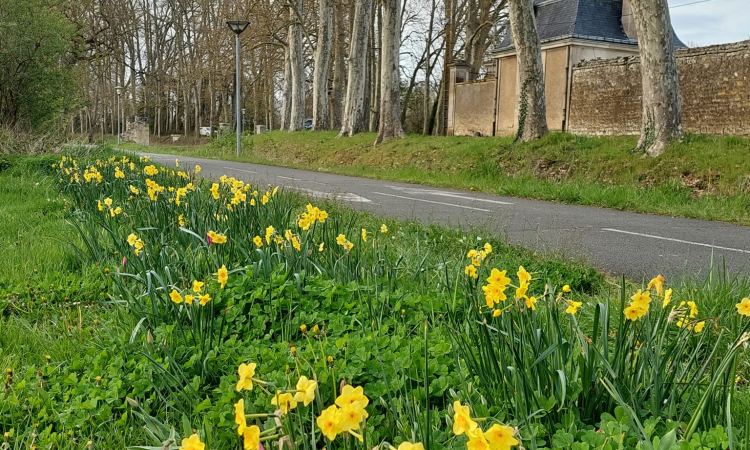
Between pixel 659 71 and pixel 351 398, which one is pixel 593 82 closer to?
pixel 659 71

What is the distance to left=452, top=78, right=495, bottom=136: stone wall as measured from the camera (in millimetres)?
25578

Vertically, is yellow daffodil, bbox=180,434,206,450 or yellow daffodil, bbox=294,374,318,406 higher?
yellow daffodil, bbox=294,374,318,406

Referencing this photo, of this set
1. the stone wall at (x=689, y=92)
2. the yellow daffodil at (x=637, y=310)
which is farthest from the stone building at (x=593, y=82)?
the yellow daffodil at (x=637, y=310)

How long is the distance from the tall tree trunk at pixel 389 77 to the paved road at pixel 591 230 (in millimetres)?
10003

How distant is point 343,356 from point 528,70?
15.7 meters

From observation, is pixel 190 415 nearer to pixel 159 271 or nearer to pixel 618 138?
pixel 159 271

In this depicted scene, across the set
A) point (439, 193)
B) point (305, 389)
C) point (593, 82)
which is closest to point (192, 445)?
point (305, 389)

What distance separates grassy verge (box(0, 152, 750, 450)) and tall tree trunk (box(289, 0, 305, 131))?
91.8ft

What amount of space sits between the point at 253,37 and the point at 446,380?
31202 millimetres

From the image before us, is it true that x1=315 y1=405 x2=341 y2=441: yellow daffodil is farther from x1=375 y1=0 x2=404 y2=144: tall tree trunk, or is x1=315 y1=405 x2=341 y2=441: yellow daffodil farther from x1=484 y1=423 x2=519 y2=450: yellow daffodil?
x1=375 y1=0 x2=404 y2=144: tall tree trunk

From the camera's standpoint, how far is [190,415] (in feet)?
7.29

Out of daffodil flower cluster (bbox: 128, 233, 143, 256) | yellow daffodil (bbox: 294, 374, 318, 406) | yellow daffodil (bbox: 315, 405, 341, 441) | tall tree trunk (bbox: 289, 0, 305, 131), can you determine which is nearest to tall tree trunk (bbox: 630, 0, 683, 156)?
daffodil flower cluster (bbox: 128, 233, 143, 256)

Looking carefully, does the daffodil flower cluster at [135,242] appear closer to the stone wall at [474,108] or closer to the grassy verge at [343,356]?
the grassy verge at [343,356]

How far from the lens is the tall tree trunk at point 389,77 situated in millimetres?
22359
